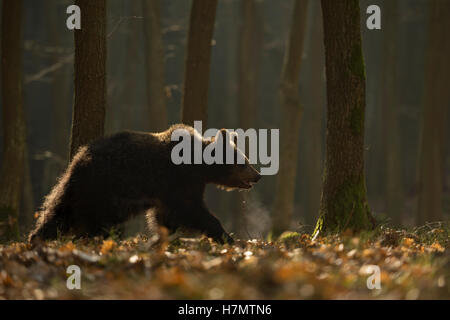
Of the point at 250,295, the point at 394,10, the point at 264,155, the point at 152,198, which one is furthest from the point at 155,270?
the point at 394,10

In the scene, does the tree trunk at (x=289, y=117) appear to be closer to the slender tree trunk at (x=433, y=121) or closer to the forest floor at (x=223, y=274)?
the slender tree trunk at (x=433, y=121)

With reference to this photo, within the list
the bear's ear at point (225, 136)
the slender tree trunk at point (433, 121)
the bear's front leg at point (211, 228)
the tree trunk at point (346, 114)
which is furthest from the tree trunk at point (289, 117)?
the bear's front leg at point (211, 228)

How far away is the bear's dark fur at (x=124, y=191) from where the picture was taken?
732 centimetres

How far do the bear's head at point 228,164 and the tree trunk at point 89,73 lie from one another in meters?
1.96

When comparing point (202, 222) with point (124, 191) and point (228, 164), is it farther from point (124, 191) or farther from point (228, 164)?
point (228, 164)

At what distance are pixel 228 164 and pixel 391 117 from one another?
1480 centimetres

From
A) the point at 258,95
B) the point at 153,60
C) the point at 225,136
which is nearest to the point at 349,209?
the point at 225,136

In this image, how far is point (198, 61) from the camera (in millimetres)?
11086

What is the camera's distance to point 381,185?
93.8 feet

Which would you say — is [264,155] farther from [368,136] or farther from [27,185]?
[368,136]

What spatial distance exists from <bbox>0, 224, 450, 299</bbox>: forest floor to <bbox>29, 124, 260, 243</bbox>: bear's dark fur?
129 centimetres

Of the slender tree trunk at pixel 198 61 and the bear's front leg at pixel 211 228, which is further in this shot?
the slender tree trunk at pixel 198 61

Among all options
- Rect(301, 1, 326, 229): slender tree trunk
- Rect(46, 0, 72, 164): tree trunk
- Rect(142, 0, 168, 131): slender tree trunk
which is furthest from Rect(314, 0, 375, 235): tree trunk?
Rect(46, 0, 72, 164): tree trunk

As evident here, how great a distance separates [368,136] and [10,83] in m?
23.6
